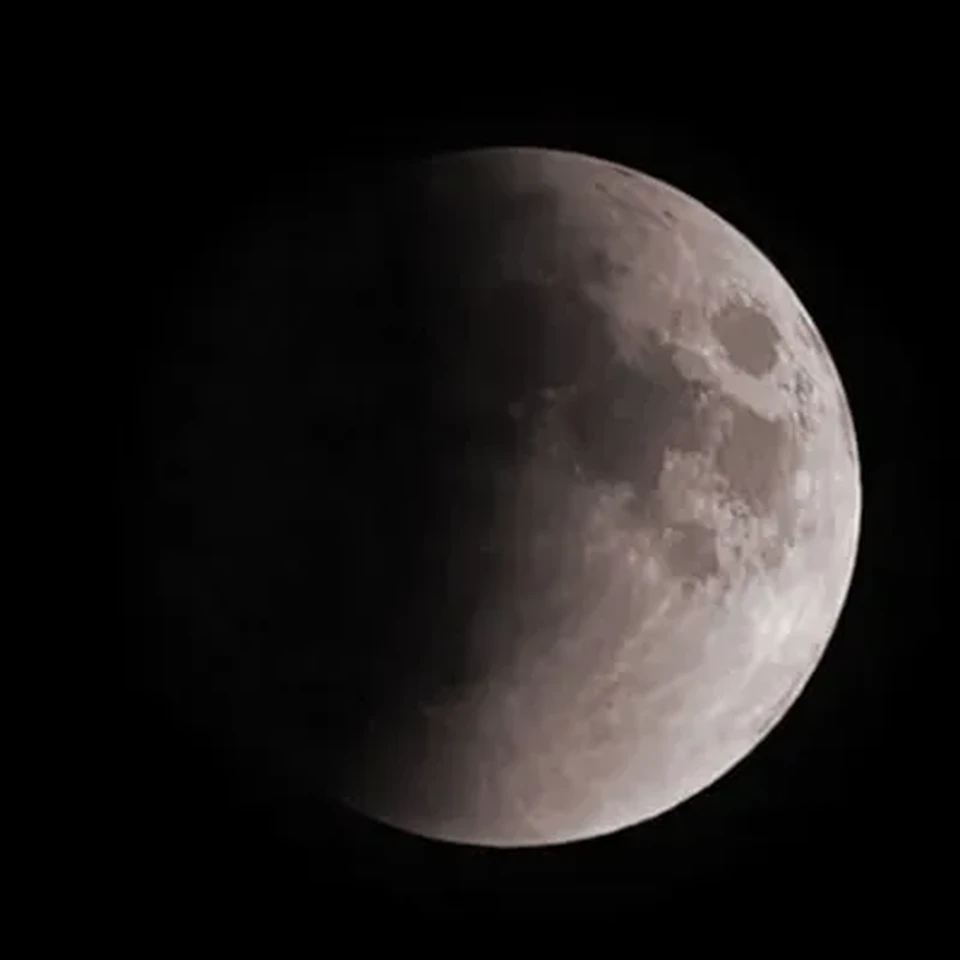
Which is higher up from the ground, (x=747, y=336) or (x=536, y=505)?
(x=747, y=336)

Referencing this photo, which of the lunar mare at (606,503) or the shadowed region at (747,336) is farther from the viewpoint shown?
the shadowed region at (747,336)

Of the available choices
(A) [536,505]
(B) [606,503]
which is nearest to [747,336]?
(B) [606,503]

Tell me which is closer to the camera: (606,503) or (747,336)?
(606,503)

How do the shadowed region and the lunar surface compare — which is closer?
the lunar surface

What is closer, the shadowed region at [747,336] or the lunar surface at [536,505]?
the lunar surface at [536,505]

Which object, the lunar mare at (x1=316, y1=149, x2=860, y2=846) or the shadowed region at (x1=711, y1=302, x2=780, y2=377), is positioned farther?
the shadowed region at (x1=711, y1=302, x2=780, y2=377)

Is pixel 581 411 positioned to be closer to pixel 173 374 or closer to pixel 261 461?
pixel 261 461

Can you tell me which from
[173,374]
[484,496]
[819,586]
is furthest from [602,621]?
[173,374]

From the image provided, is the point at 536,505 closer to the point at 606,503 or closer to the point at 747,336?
the point at 606,503

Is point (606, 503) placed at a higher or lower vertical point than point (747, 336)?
lower
